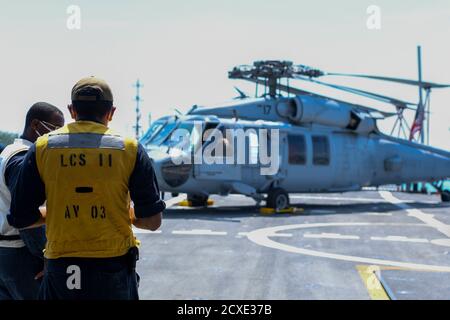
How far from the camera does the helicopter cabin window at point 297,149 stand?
54.5ft

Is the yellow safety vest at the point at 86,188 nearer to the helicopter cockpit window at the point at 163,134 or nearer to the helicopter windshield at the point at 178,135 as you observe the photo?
the helicopter windshield at the point at 178,135

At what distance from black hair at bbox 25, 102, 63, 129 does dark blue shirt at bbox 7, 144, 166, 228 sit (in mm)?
816

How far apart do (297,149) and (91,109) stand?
45.2ft

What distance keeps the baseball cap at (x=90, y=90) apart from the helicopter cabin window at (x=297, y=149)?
13523 mm

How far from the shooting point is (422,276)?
7.64m

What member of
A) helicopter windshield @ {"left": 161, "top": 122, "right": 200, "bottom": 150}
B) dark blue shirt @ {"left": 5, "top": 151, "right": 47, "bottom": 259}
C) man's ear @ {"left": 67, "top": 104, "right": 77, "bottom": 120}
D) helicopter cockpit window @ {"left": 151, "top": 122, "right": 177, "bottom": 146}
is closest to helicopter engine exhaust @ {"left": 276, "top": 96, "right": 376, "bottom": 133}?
helicopter windshield @ {"left": 161, "top": 122, "right": 200, "bottom": 150}

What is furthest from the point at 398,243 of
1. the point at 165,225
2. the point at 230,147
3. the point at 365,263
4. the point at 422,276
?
the point at 230,147

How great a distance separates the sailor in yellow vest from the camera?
3100 millimetres

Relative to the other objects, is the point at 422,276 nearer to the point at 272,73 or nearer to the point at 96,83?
the point at 96,83

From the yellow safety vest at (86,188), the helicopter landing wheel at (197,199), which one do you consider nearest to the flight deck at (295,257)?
the helicopter landing wheel at (197,199)

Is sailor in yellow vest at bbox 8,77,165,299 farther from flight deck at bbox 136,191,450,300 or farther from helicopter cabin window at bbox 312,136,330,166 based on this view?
helicopter cabin window at bbox 312,136,330,166

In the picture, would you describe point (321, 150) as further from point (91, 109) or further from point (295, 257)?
point (91, 109)

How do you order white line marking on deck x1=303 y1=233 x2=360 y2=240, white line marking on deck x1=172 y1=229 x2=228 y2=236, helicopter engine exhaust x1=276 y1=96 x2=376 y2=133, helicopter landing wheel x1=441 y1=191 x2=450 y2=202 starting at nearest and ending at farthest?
white line marking on deck x1=303 y1=233 x2=360 y2=240 < white line marking on deck x1=172 y1=229 x2=228 y2=236 < helicopter engine exhaust x1=276 y1=96 x2=376 y2=133 < helicopter landing wheel x1=441 y1=191 x2=450 y2=202

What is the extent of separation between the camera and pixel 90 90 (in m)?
3.22
